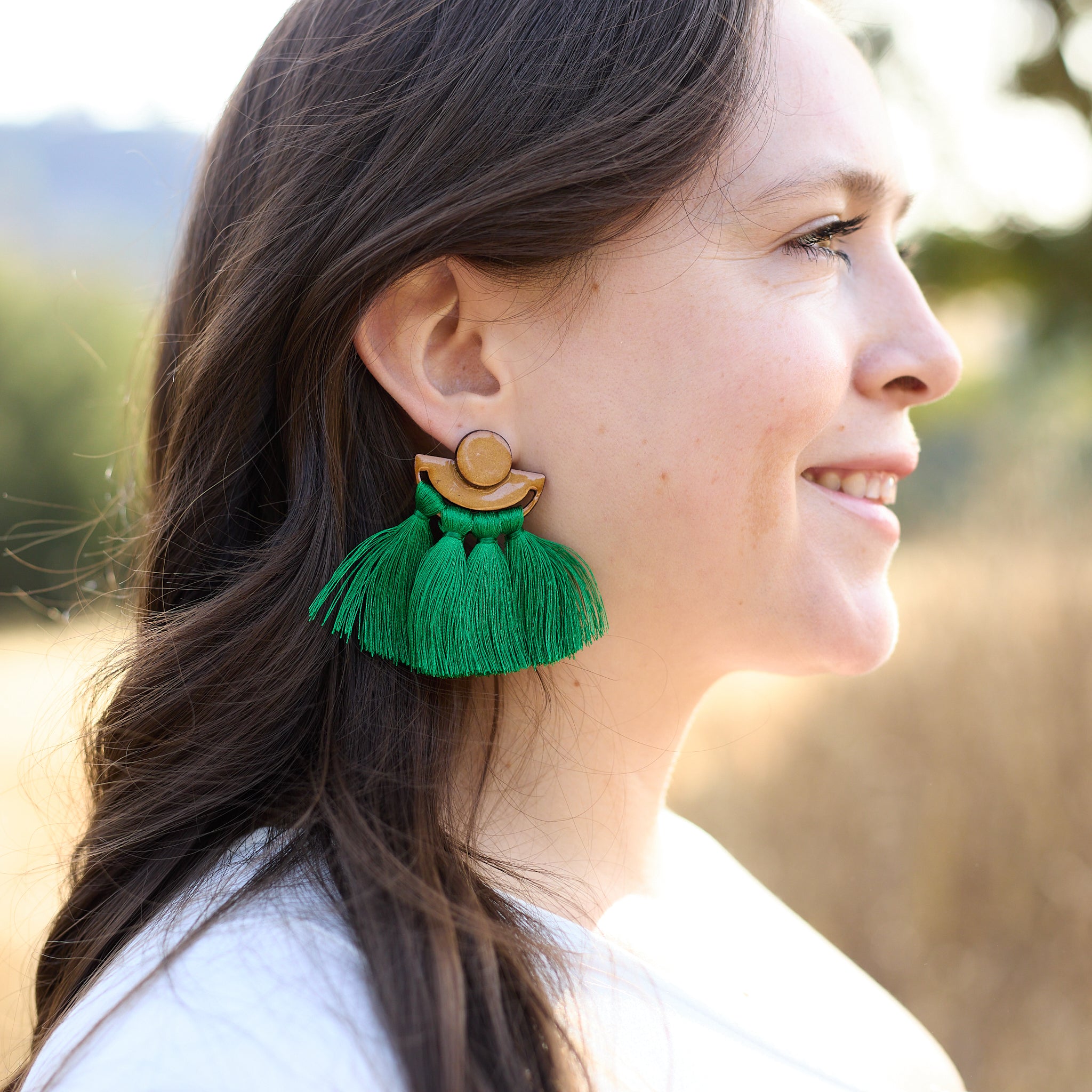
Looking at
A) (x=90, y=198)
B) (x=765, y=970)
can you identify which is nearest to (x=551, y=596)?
(x=765, y=970)

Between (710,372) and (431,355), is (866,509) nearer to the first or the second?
(710,372)

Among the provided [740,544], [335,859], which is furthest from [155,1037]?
[740,544]

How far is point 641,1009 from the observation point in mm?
1097

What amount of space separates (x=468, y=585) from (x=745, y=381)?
1.43 ft

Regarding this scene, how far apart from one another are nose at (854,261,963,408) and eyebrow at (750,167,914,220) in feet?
0.40

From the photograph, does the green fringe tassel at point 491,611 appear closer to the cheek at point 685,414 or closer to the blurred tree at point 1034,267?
the cheek at point 685,414

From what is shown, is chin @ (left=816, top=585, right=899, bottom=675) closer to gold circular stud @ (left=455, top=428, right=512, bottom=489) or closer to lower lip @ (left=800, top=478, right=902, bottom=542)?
lower lip @ (left=800, top=478, right=902, bottom=542)

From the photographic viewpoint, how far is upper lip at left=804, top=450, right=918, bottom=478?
1.30m

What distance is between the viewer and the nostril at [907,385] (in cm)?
133

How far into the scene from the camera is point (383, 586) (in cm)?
116

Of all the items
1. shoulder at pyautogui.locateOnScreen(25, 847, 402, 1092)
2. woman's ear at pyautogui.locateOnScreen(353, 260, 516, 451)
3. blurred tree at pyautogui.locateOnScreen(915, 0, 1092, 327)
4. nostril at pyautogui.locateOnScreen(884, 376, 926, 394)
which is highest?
blurred tree at pyautogui.locateOnScreen(915, 0, 1092, 327)

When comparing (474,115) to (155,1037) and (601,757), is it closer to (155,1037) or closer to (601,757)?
(601,757)

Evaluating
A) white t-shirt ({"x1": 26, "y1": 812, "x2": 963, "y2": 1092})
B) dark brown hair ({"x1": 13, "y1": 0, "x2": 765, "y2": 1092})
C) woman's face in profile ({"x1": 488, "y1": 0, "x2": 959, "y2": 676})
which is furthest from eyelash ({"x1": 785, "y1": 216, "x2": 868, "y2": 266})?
white t-shirt ({"x1": 26, "y1": 812, "x2": 963, "y2": 1092})

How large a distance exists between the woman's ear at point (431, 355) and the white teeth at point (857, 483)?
17.4 inches
